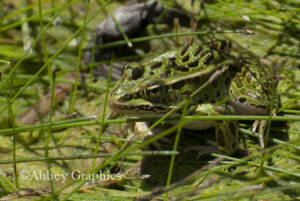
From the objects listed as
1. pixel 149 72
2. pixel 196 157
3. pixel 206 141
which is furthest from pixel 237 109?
pixel 149 72

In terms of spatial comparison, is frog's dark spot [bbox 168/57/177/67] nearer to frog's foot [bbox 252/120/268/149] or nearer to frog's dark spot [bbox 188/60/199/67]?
frog's dark spot [bbox 188/60/199/67]

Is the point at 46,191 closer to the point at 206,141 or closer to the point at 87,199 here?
the point at 87,199

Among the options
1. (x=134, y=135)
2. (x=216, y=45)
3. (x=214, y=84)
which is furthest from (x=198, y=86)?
(x=134, y=135)

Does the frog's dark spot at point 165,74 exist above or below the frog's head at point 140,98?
above

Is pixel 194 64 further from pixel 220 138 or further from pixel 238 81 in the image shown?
pixel 220 138

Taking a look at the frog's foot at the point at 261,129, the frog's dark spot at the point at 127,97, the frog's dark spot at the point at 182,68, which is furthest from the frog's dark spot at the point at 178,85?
the frog's foot at the point at 261,129

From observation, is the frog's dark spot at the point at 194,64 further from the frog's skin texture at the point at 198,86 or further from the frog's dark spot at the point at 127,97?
the frog's dark spot at the point at 127,97
